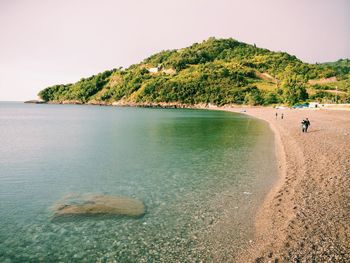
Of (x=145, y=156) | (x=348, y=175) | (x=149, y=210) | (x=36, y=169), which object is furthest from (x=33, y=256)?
(x=145, y=156)

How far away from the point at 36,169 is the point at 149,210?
13.9m

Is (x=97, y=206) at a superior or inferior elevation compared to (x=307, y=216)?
inferior

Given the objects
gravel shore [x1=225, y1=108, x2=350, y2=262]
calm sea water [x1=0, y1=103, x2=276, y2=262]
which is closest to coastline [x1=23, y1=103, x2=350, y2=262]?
gravel shore [x1=225, y1=108, x2=350, y2=262]

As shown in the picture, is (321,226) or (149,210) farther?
(149,210)

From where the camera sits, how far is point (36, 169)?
80.4 ft

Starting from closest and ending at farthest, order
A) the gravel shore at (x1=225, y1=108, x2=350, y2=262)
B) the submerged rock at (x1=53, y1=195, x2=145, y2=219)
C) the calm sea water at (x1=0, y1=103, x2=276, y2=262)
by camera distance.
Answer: the gravel shore at (x1=225, y1=108, x2=350, y2=262), the calm sea water at (x1=0, y1=103, x2=276, y2=262), the submerged rock at (x1=53, y1=195, x2=145, y2=219)

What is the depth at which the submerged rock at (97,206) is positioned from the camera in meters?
14.5

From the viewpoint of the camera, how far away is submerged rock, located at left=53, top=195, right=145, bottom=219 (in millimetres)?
14484

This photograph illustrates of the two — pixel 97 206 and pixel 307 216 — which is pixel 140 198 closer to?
pixel 97 206

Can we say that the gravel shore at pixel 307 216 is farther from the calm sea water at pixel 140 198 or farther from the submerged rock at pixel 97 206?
the submerged rock at pixel 97 206

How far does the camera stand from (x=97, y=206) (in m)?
15.5

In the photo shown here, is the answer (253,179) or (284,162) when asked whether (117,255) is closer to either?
(253,179)

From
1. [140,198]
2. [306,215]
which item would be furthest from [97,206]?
[306,215]

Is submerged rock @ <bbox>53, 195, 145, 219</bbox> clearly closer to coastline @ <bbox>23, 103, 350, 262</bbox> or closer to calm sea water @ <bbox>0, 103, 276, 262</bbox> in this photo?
calm sea water @ <bbox>0, 103, 276, 262</bbox>
